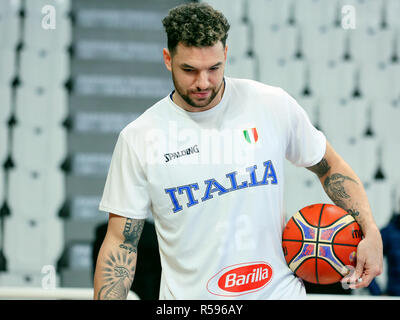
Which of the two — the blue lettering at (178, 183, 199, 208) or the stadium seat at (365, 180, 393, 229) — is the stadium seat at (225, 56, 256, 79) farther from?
the blue lettering at (178, 183, 199, 208)

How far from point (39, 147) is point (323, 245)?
2.54 m

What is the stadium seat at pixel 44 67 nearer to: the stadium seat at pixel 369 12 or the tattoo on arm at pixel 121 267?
the stadium seat at pixel 369 12

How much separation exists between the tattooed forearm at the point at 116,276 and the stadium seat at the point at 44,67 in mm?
2422

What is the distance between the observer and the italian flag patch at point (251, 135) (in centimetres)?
167

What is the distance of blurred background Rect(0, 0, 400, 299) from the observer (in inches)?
140

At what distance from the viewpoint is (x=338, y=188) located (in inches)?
69.6

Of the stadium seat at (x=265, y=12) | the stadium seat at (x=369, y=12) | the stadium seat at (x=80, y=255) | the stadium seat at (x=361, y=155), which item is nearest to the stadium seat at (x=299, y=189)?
the stadium seat at (x=361, y=155)

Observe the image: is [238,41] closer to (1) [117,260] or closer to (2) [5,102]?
(2) [5,102]

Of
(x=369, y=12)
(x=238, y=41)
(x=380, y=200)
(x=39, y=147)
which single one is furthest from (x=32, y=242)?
(x=369, y=12)

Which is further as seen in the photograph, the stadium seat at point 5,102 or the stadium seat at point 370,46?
the stadium seat at point 370,46

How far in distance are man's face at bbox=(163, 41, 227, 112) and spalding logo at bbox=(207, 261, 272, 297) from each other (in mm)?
517

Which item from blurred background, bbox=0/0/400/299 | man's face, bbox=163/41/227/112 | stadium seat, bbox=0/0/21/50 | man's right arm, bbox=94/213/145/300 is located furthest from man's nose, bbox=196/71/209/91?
stadium seat, bbox=0/0/21/50
